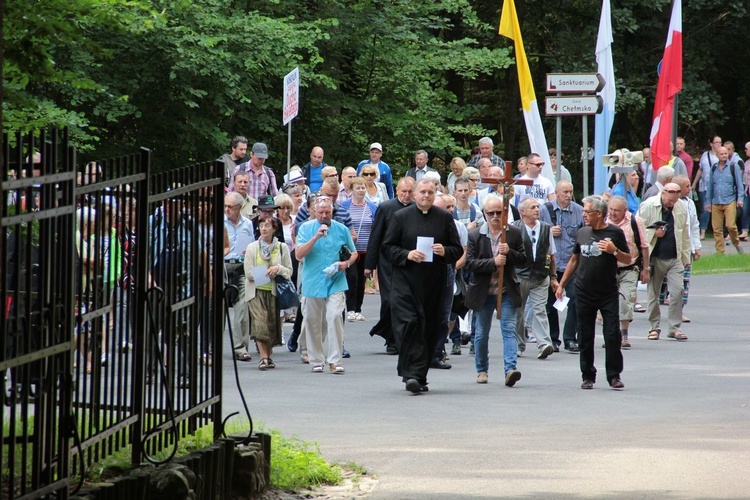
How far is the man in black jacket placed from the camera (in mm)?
12711

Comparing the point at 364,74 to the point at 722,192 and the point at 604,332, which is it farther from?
the point at 604,332

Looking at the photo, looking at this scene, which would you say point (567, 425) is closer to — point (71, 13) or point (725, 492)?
point (725, 492)

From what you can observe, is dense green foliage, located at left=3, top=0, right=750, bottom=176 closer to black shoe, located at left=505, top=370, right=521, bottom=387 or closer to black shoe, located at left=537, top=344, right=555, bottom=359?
black shoe, located at left=537, top=344, right=555, bottom=359

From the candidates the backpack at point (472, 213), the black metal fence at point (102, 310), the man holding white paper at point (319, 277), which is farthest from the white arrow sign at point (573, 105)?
the black metal fence at point (102, 310)

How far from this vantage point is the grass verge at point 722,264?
24.0 metres

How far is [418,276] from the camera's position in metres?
12.2

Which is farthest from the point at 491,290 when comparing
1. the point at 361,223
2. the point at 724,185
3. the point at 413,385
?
the point at 724,185

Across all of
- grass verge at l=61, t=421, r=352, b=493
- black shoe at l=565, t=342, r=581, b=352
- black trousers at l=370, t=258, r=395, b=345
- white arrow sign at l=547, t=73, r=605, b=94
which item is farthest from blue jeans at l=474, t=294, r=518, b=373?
white arrow sign at l=547, t=73, r=605, b=94

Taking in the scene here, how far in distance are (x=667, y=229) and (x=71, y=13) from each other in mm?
10679

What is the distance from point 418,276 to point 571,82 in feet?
24.8

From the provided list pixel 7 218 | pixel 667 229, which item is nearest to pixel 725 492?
pixel 7 218

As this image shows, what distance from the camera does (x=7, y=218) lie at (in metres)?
5.39

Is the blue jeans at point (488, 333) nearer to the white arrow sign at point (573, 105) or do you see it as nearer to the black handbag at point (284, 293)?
the black handbag at point (284, 293)

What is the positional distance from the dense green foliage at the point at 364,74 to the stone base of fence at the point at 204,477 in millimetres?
9181
